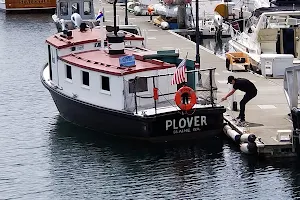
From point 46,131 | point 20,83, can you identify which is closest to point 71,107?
point 46,131

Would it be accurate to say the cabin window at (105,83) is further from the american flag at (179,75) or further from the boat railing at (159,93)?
the american flag at (179,75)

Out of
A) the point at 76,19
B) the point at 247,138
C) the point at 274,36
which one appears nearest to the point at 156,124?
the point at 247,138

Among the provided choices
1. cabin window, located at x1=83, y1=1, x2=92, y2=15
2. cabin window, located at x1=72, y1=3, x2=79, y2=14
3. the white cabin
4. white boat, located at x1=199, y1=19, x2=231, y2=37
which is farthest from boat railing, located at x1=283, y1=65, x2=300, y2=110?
cabin window, located at x1=83, y1=1, x2=92, y2=15

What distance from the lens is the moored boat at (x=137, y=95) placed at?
1131 inches

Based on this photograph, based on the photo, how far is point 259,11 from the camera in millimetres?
46812

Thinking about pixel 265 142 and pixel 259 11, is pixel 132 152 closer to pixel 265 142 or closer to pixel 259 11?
pixel 265 142

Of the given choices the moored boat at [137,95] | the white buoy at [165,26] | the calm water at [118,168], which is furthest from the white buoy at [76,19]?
the moored boat at [137,95]

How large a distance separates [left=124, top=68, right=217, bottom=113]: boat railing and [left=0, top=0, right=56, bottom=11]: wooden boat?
2074 inches

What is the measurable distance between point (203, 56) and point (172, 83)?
1739 cm

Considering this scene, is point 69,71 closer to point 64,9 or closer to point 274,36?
point 274,36

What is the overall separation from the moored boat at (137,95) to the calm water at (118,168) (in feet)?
2.14

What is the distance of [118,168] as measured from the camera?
27656mm

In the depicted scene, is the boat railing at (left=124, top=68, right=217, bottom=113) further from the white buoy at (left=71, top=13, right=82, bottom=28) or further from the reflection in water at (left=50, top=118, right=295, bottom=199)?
the white buoy at (left=71, top=13, right=82, bottom=28)

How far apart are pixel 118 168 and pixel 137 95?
2880 mm
